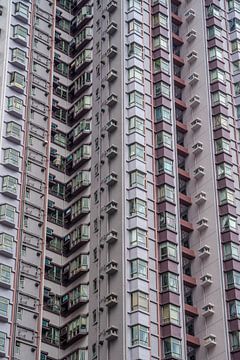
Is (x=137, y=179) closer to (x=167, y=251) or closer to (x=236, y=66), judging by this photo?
(x=167, y=251)

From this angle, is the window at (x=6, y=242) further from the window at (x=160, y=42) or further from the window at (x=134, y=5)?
the window at (x=134, y=5)

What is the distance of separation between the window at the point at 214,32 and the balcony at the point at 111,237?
22.6 metres

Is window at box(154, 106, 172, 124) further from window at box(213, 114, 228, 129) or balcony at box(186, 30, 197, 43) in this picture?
balcony at box(186, 30, 197, 43)

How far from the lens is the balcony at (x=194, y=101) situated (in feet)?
234

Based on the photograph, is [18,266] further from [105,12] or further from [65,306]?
[105,12]

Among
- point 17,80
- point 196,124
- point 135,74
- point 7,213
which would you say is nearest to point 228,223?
point 196,124

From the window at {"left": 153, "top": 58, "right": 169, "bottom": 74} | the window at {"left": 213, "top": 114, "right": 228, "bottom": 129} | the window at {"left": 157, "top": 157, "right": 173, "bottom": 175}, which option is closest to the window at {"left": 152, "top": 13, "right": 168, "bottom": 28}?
the window at {"left": 153, "top": 58, "right": 169, "bottom": 74}

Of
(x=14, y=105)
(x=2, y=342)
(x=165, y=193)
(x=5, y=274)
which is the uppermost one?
(x=14, y=105)

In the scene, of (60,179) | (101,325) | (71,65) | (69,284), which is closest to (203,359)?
(101,325)

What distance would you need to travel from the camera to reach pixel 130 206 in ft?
204

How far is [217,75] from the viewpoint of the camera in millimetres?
72188

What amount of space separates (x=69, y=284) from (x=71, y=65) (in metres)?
21.4

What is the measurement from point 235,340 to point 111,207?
12737 mm

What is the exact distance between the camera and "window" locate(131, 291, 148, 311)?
2271 inches
